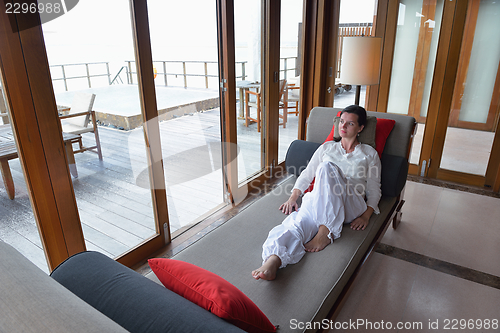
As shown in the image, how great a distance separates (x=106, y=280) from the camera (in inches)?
37.8

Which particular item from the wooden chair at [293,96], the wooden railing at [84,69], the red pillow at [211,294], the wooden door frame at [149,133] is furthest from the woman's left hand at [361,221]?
the wooden chair at [293,96]

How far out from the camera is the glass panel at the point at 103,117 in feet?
5.66

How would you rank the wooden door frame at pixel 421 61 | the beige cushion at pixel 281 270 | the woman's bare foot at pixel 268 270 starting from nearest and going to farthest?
the beige cushion at pixel 281 270 < the woman's bare foot at pixel 268 270 < the wooden door frame at pixel 421 61

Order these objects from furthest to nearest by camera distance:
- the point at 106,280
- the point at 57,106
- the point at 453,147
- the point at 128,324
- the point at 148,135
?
the point at 453,147
the point at 148,135
the point at 57,106
the point at 106,280
the point at 128,324

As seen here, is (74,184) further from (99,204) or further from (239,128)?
(239,128)

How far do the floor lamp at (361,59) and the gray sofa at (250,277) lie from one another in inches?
20.9

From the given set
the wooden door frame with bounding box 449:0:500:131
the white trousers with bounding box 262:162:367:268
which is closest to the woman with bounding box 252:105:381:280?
the white trousers with bounding box 262:162:367:268

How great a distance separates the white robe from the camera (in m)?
1.65

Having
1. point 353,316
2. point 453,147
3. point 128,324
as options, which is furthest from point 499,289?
point 128,324

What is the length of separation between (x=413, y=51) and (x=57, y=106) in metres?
3.47

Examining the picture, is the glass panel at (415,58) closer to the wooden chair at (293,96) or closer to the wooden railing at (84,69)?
the wooden chair at (293,96)

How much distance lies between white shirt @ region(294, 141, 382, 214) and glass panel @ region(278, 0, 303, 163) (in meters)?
1.59

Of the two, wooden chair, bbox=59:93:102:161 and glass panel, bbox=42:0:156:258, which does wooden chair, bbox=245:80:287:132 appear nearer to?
glass panel, bbox=42:0:156:258

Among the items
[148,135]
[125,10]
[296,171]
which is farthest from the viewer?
[296,171]
